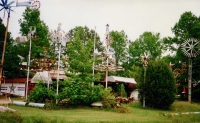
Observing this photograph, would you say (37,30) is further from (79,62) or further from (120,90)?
(79,62)

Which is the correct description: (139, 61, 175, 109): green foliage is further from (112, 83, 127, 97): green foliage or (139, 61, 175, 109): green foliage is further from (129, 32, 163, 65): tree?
(129, 32, 163, 65): tree

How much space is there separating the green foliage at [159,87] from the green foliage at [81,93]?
19.9ft

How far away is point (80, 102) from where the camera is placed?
2383 cm

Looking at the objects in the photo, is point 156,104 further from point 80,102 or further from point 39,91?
point 39,91

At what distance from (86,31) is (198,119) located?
41821mm

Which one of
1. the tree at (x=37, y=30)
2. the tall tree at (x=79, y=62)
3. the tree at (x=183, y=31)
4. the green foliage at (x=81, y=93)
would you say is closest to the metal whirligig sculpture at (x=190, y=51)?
the tree at (x=183, y=31)

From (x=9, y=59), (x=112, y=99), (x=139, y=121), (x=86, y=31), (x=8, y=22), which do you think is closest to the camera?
(x=139, y=121)

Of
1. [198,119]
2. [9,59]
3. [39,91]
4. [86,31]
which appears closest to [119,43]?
[86,31]

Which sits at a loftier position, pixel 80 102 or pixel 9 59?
pixel 9 59

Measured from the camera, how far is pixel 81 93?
23.1 m

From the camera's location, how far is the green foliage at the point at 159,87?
26.1 m

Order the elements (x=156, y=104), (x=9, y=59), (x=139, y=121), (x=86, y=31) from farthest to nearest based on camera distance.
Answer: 1. (x=86, y=31)
2. (x=9, y=59)
3. (x=156, y=104)
4. (x=139, y=121)

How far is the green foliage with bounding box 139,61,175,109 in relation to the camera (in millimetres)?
26094

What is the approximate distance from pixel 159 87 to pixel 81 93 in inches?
346
